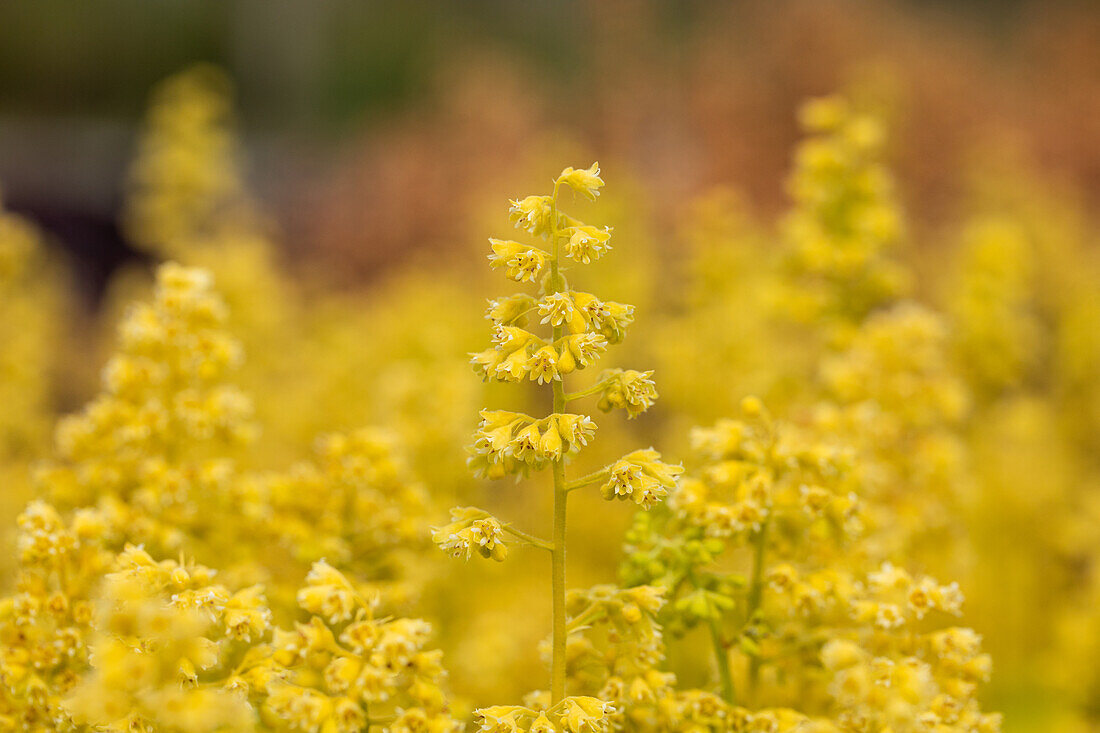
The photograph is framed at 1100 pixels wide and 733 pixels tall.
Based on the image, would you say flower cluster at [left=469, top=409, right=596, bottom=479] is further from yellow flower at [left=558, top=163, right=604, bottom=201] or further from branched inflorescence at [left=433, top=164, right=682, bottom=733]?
yellow flower at [left=558, top=163, right=604, bottom=201]

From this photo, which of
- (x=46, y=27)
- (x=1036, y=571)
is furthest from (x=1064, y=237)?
(x=46, y=27)

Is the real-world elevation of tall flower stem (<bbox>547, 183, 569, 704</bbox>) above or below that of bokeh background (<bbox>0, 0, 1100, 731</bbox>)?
below

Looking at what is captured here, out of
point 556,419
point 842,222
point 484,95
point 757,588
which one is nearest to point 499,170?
point 484,95

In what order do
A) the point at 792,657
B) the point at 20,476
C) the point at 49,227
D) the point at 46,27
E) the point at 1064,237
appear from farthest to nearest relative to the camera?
the point at 46,27, the point at 49,227, the point at 1064,237, the point at 20,476, the point at 792,657

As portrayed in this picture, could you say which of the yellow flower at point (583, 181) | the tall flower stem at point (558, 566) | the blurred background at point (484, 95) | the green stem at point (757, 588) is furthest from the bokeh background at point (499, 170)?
the yellow flower at point (583, 181)

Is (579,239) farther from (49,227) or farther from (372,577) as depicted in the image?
(49,227)

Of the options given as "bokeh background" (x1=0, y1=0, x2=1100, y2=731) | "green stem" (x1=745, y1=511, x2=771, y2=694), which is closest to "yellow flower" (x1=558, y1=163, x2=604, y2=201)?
"green stem" (x1=745, y1=511, x2=771, y2=694)

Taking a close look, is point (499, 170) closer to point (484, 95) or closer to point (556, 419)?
point (484, 95)

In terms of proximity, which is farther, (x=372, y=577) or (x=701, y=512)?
(x=372, y=577)

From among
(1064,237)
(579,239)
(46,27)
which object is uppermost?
(46,27)
